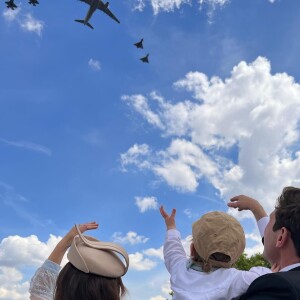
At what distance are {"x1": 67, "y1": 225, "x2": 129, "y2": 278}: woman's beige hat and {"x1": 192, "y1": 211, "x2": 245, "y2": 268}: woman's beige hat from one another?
0.88m

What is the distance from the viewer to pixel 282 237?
8.36 feet

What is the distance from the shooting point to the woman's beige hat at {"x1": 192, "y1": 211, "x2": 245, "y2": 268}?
335 centimetres

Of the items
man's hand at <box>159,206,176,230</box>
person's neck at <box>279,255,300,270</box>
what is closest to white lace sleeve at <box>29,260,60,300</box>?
man's hand at <box>159,206,176,230</box>

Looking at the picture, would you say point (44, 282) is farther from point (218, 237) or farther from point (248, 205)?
point (248, 205)

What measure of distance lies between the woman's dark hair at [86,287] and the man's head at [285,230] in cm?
107

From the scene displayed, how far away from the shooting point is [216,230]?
11.1ft

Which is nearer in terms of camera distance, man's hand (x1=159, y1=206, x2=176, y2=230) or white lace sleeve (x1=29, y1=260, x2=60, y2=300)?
white lace sleeve (x1=29, y1=260, x2=60, y2=300)

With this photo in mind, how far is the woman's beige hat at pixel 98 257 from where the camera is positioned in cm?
260

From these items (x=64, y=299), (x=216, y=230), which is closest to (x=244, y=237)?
(x=216, y=230)

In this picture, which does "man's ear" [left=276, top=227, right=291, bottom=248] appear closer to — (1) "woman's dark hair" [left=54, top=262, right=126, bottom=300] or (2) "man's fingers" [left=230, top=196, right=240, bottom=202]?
(1) "woman's dark hair" [left=54, top=262, right=126, bottom=300]

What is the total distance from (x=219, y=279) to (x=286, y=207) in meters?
1.04

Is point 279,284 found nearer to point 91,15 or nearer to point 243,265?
point 243,265

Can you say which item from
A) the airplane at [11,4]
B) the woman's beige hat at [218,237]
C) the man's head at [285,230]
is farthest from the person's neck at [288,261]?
the airplane at [11,4]

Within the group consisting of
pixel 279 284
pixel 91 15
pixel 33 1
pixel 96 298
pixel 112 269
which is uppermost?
pixel 91 15
